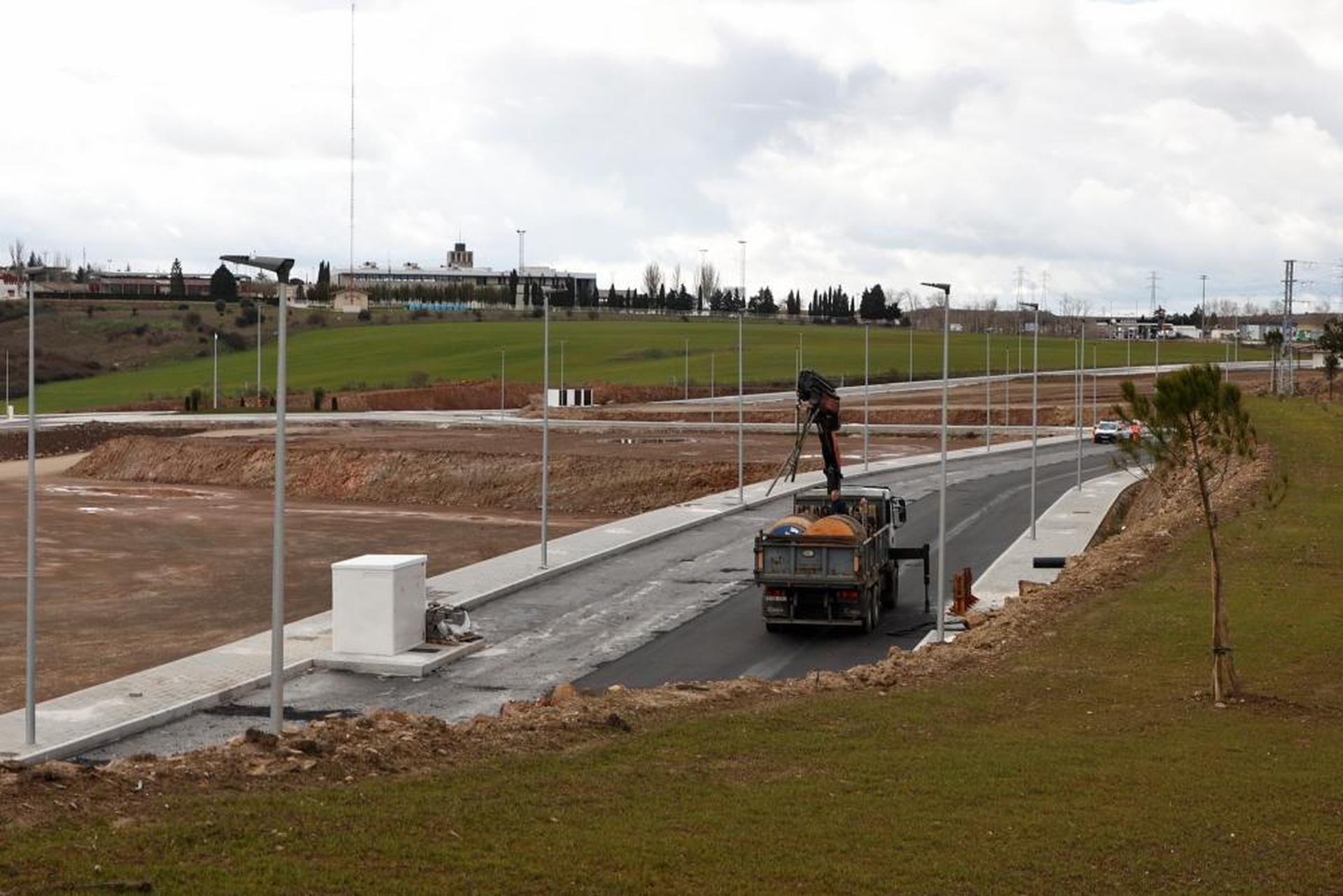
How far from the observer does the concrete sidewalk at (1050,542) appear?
36469 mm

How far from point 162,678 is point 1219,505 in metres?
32.6

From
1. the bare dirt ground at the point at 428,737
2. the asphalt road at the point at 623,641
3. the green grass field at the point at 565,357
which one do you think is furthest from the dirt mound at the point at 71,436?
the bare dirt ground at the point at 428,737

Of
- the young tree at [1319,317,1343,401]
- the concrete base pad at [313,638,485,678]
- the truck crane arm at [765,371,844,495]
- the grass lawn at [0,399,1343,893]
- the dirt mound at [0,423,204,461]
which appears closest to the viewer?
the grass lawn at [0,399,1343,893]

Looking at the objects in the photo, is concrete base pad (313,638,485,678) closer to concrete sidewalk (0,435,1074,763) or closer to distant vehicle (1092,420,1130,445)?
concrete sidewalk (0,435,1074,763)

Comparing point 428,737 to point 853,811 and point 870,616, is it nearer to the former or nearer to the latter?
point 853,811

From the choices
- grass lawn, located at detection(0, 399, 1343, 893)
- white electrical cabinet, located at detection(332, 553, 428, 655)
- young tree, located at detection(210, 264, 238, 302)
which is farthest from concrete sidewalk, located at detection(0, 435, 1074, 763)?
young tree, located at detection(210, 264, 238, 302)

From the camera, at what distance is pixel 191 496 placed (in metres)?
70.9

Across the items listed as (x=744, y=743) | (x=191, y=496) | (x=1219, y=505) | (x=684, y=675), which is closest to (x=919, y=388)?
(x=191, y=496)

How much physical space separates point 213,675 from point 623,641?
8.65 m

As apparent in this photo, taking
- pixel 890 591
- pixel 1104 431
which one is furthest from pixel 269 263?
pixel 1104 431

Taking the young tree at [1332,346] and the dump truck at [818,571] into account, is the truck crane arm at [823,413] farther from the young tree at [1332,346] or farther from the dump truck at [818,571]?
the young tree at [1332,346]

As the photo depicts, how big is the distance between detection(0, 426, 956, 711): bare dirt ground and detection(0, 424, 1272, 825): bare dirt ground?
11256 mm

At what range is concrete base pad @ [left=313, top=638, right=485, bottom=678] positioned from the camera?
Result: 28.6 m

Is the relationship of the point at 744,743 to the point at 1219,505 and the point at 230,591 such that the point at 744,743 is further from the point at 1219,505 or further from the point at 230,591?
the point at 1219,505
